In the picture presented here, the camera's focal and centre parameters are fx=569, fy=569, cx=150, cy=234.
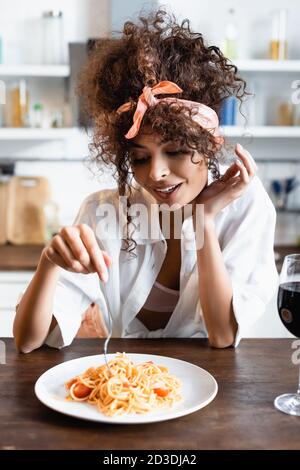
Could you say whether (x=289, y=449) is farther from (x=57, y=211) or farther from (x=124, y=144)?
(x=57, y=211)

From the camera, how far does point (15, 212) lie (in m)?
3.22

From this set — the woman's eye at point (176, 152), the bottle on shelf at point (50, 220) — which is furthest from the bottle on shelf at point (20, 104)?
the woman's eye at point (176, 152)

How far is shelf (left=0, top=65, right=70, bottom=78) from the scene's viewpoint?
2979mm

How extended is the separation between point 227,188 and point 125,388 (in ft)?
2.06

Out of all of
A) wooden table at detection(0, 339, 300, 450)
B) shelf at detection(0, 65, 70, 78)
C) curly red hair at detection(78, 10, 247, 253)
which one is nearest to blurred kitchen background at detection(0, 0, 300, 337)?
shelf at detection(0, 65, 70, 78)

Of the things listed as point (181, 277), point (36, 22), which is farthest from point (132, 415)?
point (36, 22)

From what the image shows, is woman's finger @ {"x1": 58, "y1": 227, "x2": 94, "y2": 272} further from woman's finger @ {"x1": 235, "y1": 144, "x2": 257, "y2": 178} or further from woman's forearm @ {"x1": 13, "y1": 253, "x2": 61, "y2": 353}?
woman's finger @ {"x1": 235, "y1": 144, "x2": 257, "y2": 178}

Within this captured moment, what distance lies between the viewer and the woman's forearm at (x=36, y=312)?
4.17ft

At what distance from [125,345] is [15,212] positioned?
2.06 metres

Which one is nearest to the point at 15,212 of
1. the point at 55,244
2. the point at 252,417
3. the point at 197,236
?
the point at 197,236

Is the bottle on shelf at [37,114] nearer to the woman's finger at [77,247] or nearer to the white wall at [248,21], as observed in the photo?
the white wall at [248,21]

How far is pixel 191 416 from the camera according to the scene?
96cm

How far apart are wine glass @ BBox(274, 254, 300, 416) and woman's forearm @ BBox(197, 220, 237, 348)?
308 mm

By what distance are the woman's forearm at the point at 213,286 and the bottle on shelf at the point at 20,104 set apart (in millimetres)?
2007
